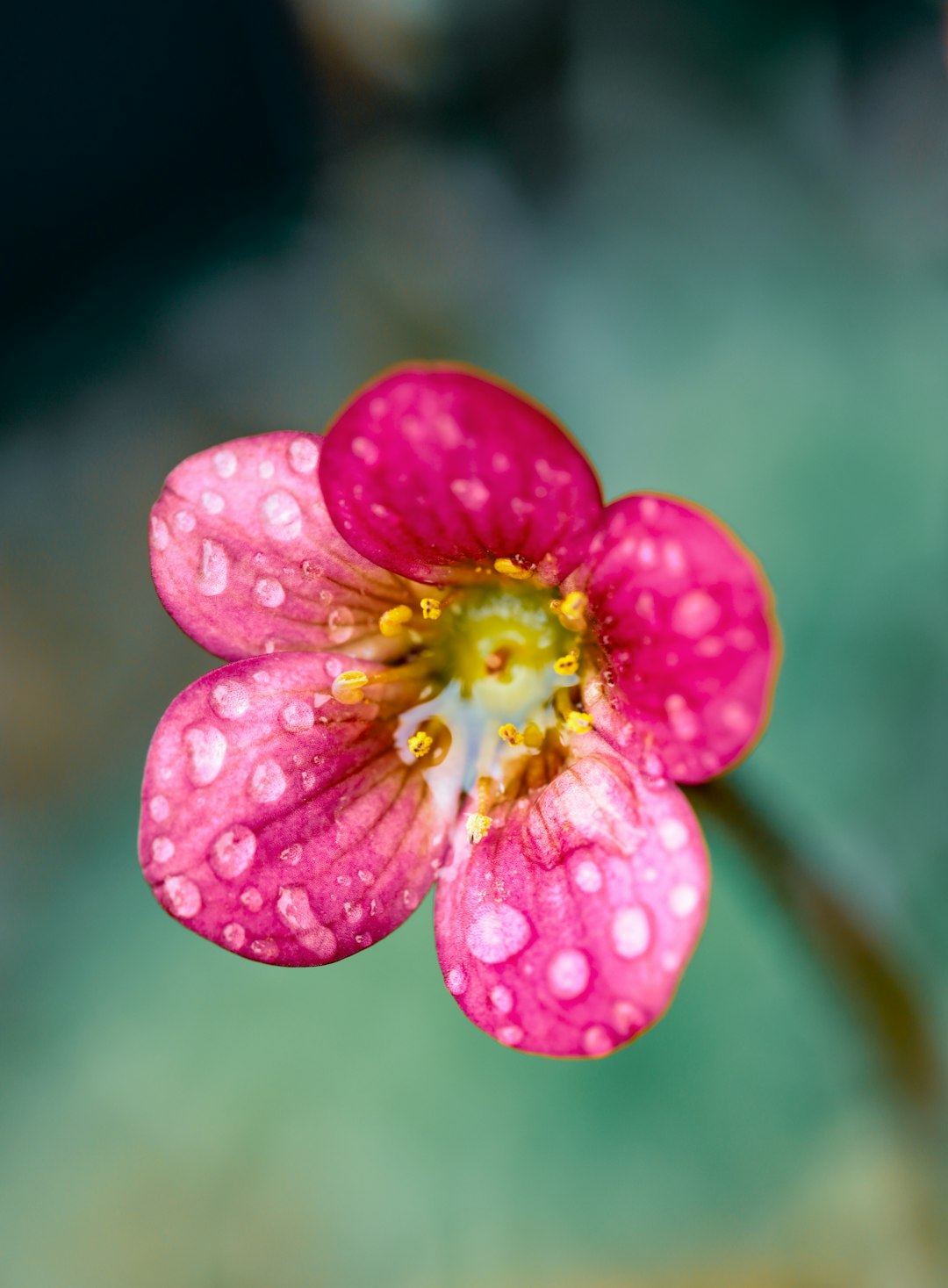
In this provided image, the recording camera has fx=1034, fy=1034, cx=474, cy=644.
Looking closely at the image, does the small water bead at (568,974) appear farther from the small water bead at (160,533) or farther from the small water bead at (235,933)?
the small water bead at (160,533)

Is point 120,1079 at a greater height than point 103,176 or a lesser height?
Answer: lesser

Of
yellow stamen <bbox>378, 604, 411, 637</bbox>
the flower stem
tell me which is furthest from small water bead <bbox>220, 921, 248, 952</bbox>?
the flower stem

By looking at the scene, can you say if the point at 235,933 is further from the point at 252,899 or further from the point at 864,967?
the point at 864,967

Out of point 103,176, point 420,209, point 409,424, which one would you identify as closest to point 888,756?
point 409,424

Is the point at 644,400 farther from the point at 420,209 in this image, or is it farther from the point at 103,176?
the point at 103,176

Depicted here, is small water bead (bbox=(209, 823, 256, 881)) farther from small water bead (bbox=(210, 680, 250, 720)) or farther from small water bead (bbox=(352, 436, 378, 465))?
small water bead (bbox=(352, 436, 378, 465))

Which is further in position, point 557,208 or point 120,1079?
point 557,208

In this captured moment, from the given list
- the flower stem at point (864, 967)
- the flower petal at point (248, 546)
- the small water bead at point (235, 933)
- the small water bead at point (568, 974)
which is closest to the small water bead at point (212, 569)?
the flower petal at point (248, 546)

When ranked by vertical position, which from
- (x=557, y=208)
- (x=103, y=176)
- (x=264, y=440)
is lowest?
(x=264, y=440)
